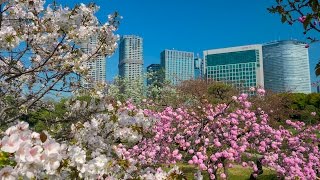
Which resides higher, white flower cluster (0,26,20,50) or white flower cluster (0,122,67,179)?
white flower cluster (0,26,20,50)

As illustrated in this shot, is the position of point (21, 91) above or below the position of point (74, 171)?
above

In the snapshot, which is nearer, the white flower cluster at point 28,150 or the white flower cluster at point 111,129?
the white flower cluster at point 28,150

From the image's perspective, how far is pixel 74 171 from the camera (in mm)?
2777

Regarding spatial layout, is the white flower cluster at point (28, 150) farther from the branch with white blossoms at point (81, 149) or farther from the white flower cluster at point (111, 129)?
the white flower cluster at point (111, 129)

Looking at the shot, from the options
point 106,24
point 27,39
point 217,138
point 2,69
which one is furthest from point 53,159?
point 217,138

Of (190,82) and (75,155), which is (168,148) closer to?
(75,155)

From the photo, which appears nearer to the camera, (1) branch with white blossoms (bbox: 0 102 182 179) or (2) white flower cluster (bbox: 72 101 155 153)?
(1) branch with white blossoms (bbox: 0 102 182 179)

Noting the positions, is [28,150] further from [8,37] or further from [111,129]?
[8,37]

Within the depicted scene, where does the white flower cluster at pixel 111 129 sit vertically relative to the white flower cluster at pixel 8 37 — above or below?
below

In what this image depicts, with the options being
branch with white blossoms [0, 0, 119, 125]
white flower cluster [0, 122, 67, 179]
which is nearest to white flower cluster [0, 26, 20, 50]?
branch with white blossoms [0, 0, 119, 125]

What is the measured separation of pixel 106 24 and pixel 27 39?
1154 millimetres

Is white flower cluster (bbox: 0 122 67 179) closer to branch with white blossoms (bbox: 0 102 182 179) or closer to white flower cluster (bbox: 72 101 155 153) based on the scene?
branch with white blossoms (bbox: 0 102 182 179)

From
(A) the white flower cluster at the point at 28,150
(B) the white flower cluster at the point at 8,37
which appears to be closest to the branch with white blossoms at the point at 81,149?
(A) the white flower cluster at the point at 28,150

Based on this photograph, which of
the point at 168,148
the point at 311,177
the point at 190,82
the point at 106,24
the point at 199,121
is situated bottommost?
the point at 311,177
